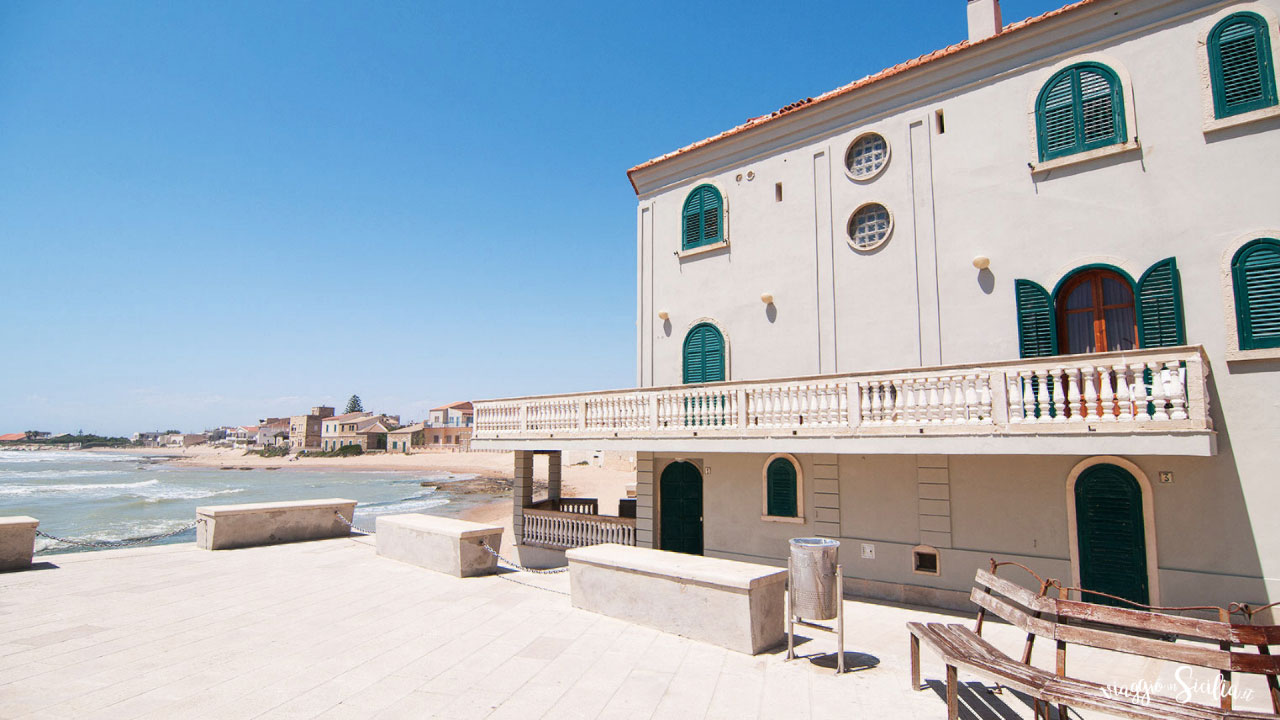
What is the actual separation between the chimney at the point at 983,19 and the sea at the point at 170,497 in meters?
30.2

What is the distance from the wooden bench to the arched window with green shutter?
Result: 907 cm

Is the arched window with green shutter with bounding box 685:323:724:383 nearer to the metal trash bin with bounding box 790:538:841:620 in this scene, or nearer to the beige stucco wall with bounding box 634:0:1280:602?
the beige stucco wall with bounding box 634:0:1280:602

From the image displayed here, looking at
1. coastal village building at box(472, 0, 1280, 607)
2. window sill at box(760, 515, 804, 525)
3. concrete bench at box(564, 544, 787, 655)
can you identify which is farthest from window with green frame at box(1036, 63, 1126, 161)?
concrete bench at box(564, 544, 787, 655)

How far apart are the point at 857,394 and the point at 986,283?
3313 mm

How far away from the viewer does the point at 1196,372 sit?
7.92 metres

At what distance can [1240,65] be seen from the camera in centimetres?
940

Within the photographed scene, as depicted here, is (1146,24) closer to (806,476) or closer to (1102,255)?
(1102,255)

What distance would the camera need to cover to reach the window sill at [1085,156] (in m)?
10.0

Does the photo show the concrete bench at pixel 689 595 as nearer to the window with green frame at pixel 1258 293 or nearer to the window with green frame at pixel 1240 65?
the window with green frame at pixel 1258 293

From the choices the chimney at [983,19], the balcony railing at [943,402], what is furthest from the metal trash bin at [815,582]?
the chimney at [983,19]

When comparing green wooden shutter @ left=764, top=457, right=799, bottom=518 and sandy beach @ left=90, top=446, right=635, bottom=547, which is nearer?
green wooden shutter @ left=764, top=457, right=799, bottom=518

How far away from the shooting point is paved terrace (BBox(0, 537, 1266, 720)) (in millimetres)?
5496

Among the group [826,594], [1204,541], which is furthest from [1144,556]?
[826,594]

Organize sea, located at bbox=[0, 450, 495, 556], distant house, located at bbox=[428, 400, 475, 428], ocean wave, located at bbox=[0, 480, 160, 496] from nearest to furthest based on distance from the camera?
sea, located at bbox=[0, 450, 495, 556] → ocean wave, located at bbox=[0, 480, 160, 496] → distant house, located at bbox=[428, 400, 475, 428]
